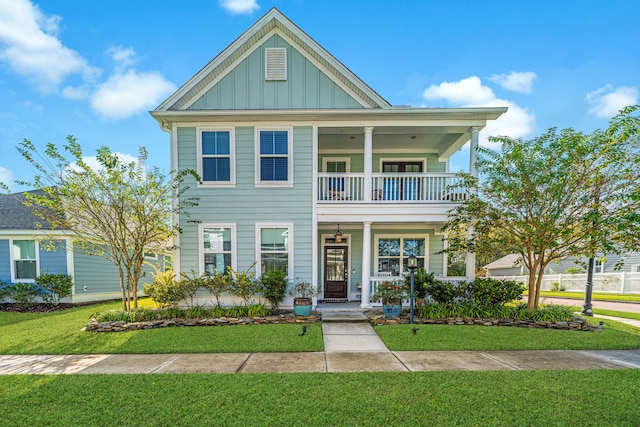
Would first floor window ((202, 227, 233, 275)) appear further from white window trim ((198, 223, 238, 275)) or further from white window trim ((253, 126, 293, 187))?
white window trim ((253, 126, 293, 187))

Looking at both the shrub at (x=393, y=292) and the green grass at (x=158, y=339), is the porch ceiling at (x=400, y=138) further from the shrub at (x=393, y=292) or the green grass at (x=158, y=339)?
the green grass at (x=158, y=339)

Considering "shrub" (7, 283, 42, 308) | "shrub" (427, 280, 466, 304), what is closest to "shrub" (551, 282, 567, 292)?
"shrub" (427, 280, 466, 304)

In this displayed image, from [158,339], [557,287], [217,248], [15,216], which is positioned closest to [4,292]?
[15,216]

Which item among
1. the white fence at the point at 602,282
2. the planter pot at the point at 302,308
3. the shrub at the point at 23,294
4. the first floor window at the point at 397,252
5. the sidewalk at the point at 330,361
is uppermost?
the first floor window at the point at 397,252

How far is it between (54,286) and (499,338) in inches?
527

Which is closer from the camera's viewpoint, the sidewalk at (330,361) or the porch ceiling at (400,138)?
the sidewalk at (330,361)

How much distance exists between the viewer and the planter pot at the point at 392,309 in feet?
23.3

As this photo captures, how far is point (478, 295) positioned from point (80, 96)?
17147 mm

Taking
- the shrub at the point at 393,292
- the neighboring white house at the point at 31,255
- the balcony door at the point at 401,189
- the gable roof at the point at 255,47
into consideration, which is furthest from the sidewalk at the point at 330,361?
the gable roof at the point at 255,47

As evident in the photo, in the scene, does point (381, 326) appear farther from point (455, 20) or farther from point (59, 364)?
point (455, 20)

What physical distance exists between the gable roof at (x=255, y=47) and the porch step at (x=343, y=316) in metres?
5.93

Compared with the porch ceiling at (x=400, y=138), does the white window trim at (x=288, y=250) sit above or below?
below

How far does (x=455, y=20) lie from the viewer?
10.6 m

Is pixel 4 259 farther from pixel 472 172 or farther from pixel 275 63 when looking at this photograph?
pixel 472 172
